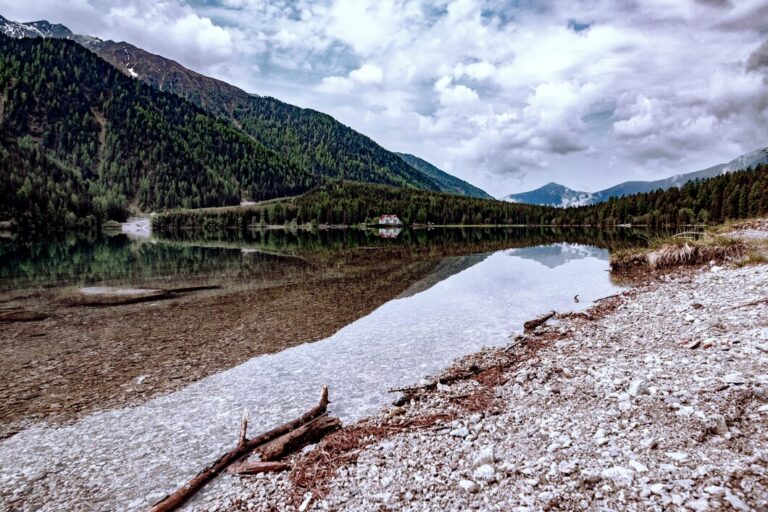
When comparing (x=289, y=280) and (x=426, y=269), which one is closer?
(x=289, y=280)

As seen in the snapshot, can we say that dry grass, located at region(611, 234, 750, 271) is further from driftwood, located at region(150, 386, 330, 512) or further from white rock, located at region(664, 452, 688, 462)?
driftwood, located at region(150, 386, 330, 512)

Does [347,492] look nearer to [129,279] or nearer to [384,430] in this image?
[384,430]

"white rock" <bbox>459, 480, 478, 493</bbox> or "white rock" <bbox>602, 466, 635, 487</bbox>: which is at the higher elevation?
"white rock" <bbox>602, 466, 635, 487</bbox>

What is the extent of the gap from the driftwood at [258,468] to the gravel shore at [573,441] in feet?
0.75

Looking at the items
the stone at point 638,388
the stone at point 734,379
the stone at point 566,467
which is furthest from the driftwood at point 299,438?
the stone at point 734,379

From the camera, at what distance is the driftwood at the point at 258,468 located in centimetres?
812

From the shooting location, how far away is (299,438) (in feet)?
30.3

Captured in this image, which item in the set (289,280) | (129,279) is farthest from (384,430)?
(129,279)

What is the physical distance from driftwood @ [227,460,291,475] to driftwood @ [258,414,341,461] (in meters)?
0.33

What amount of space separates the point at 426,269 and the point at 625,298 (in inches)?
914

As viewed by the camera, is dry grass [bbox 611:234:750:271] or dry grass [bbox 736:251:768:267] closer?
dry grass [bbox 736:251:768:267]

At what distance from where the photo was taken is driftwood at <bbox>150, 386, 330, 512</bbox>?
729 cm

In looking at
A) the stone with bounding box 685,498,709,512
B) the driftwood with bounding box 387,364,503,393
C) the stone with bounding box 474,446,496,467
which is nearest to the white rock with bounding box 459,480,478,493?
the stone with bounding box 474,446,496,467

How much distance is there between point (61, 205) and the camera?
197625 mm
